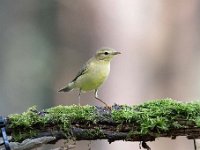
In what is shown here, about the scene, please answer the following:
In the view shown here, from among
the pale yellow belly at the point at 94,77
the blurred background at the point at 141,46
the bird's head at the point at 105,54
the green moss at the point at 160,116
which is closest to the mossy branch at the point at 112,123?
the green moss at the point at 160,116

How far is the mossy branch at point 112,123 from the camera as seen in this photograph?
3.84m

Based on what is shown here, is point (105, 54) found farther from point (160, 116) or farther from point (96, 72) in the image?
point (160, 116)

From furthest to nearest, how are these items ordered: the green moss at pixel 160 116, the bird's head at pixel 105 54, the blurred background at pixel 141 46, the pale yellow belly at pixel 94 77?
the blurred background at pixel 141 46 → the bird's head at pixel 105 54 → the pale yellow belly at pixel 94 77 → the green moss at pixel 160 116

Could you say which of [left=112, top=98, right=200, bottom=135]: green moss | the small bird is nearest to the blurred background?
the small bird

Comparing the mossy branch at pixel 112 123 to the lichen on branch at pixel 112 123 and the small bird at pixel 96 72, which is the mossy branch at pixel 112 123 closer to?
the lichen on branch at pixel 112 123

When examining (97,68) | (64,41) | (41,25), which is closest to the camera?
(97,68)

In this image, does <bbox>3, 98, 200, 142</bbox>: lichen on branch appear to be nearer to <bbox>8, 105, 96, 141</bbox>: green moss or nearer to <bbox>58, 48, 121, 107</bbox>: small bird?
<bbox>8, 105, 96, 141</bbox>: green moss

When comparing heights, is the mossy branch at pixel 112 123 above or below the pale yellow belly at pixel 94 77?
below

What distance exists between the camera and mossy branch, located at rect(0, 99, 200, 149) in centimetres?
384

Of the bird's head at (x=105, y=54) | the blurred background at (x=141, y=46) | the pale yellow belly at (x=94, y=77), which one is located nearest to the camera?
the pale yellow belly at (x=94, y=77)

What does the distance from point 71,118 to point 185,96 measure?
6835mm

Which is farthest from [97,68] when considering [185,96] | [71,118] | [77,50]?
[77,50]

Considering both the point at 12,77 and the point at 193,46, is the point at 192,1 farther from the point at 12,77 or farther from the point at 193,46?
the point at 12,77

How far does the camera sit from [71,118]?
395 cm
